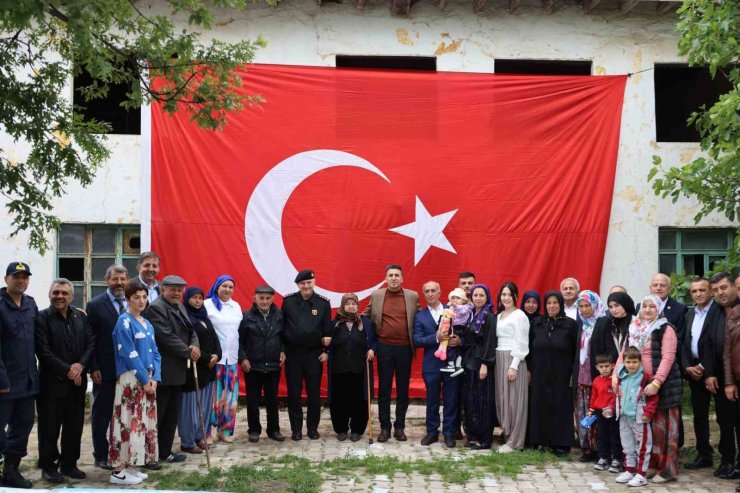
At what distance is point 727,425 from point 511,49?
5386 millimetres

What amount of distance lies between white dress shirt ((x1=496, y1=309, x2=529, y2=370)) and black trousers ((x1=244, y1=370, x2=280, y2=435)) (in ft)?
7.20

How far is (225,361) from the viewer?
7.65m

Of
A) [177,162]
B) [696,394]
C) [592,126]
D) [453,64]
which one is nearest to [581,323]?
[696,394]

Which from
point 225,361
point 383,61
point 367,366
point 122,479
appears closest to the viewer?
point 122,479

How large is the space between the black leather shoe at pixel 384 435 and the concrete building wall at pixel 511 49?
3.75 metres

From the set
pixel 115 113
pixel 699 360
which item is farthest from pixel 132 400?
pixel 115 113

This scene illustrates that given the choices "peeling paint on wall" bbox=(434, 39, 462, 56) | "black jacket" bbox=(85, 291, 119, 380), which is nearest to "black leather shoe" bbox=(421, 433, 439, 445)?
"black jacket" bbox=(85, 291, 119, 380)

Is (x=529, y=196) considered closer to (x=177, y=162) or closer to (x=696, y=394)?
(x=696, y=394)

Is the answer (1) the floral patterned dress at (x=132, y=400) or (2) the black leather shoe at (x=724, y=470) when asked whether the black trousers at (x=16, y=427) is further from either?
(2) the black leather shoe at (x=724, y=470)

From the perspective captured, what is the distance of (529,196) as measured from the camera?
927cm

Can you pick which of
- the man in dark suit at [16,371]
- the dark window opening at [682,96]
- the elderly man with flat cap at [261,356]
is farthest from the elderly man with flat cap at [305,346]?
the dark window opening at [682,96]

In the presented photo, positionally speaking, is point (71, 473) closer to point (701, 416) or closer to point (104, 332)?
point (104, 332)

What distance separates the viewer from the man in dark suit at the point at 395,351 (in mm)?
7824

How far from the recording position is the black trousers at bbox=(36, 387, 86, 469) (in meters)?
6.16
